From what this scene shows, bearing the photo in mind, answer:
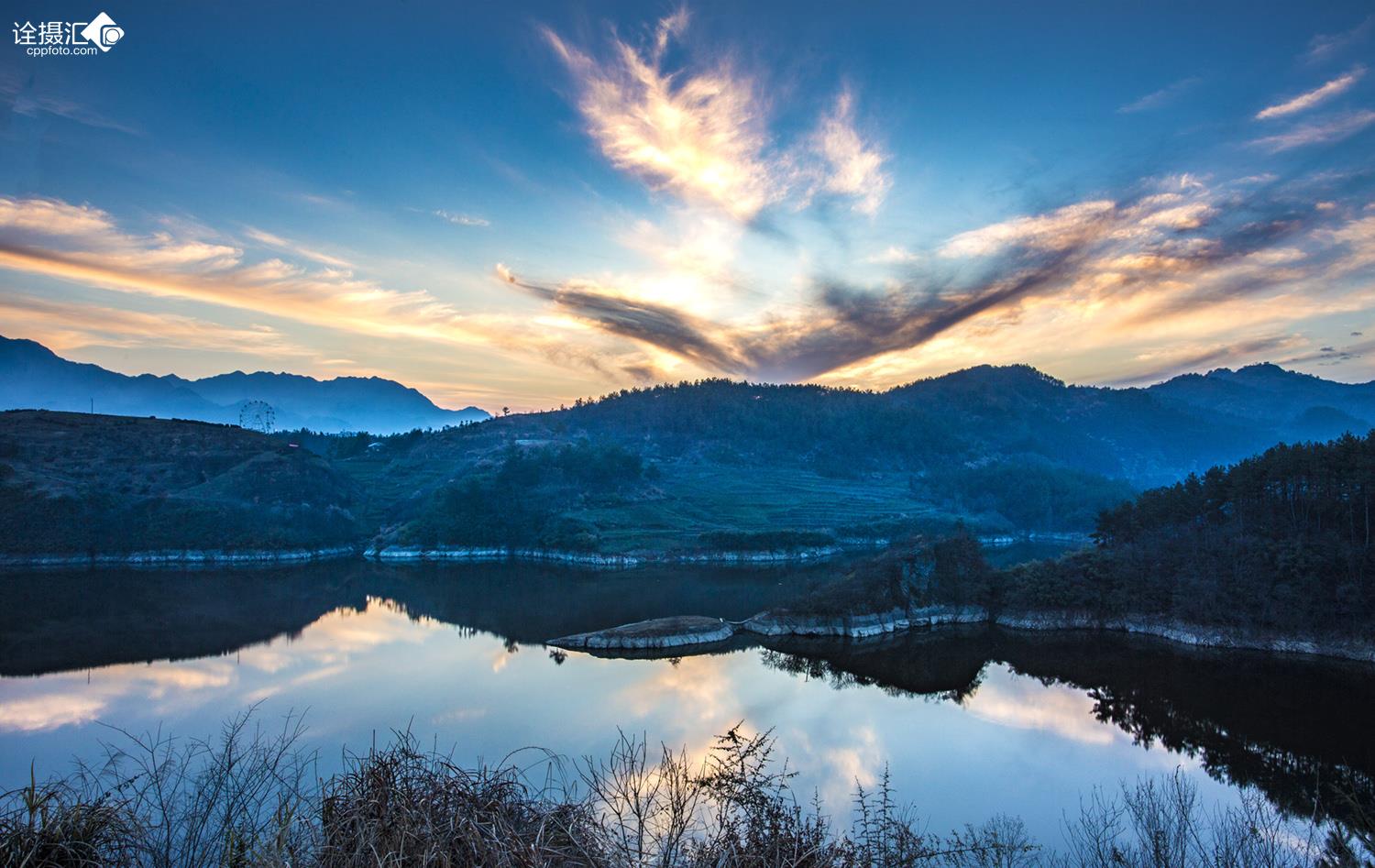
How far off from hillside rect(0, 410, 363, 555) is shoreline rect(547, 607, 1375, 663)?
76.3 m

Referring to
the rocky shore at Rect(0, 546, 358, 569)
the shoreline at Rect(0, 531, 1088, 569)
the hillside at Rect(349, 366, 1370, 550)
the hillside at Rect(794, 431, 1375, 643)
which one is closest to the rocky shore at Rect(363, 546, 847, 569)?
the shoreline at Rect(0, 531, 1088, 569)

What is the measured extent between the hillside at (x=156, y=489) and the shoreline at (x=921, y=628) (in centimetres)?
7627

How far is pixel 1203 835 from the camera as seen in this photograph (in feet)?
66.1

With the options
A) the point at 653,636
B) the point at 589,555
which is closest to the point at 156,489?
the point at 589,555

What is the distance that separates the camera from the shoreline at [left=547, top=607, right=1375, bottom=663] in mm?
46031

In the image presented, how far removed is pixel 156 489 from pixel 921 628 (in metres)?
111

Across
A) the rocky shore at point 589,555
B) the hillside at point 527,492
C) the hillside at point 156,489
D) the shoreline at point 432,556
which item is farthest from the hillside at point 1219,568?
the hillside at point 156,489

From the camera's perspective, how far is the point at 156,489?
105938 mm

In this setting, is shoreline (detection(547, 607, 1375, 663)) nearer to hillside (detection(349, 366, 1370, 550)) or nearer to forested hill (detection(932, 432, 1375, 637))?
forested hill (detection(932, 432, 1375, 637))

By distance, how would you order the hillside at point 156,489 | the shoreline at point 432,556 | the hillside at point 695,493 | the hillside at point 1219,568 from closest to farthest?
the hillside at point 1219,568 < the shoreline at point 432,556 < the hillside at point 156,489 < the hillside at point 695,493

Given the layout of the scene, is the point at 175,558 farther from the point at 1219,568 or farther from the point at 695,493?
the point at 1219,568

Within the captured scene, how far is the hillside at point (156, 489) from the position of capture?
9162cm

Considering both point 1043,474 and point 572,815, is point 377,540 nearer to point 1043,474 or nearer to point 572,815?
point 572,815

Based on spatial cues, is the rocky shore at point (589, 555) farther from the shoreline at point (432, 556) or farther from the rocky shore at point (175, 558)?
the rocky shore at point (175, 558)
